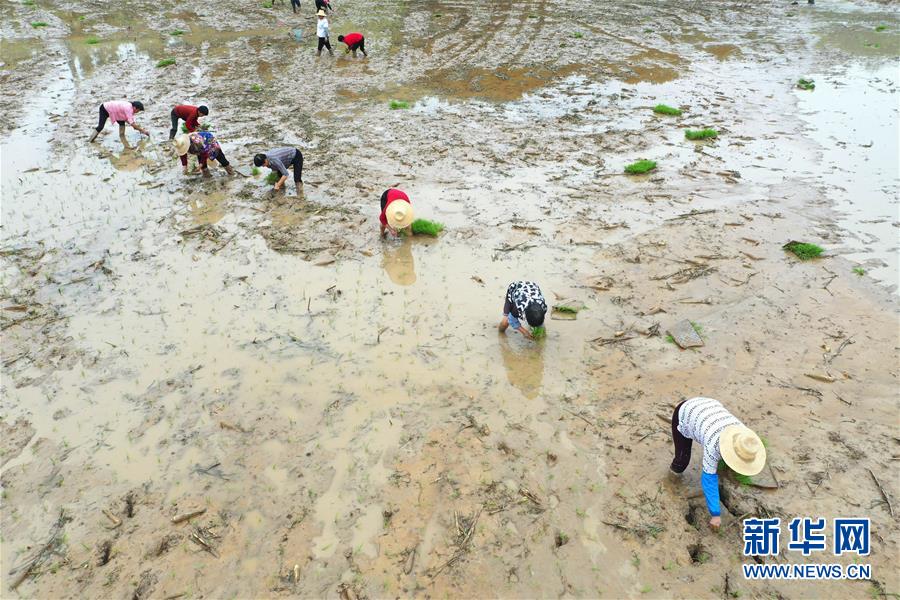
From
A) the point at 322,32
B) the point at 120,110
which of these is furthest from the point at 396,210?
the point at 322,32

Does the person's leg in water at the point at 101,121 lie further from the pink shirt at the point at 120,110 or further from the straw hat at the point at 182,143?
the straw hat at the point at 182,143

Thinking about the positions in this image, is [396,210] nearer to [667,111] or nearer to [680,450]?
[680,450]

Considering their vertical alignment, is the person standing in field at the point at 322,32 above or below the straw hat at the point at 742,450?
above

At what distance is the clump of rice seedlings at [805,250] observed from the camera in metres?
7.55

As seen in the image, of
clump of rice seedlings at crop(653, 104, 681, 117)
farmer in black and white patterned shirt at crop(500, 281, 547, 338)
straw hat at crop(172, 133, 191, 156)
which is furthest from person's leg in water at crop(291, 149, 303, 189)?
clump of rice seedlings at crop(653, 104, 681, 117)

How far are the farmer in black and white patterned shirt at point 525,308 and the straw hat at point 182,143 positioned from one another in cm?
729

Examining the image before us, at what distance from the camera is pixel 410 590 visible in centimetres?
398

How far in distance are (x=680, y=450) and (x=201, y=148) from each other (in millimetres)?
9480

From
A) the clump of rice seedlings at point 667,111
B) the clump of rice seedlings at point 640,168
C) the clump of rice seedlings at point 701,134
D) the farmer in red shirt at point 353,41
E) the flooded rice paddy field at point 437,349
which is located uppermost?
the farmer in red shirt at point 353,41

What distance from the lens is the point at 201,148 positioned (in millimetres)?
9852

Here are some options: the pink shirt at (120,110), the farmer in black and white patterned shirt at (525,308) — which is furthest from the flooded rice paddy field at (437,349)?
the pink shirt at (120,110)

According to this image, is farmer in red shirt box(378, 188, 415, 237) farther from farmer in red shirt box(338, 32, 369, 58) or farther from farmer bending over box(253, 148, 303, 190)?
farmer in red shirt box(338, 32, 369, 58)

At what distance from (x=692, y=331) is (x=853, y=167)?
269 inches

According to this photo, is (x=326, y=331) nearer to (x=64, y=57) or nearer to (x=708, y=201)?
(x=708, y=201)
